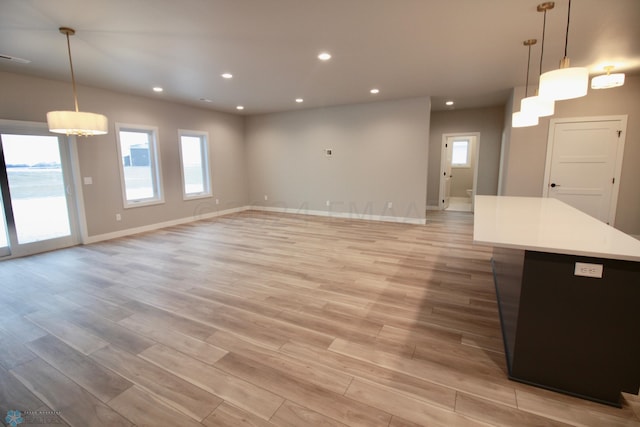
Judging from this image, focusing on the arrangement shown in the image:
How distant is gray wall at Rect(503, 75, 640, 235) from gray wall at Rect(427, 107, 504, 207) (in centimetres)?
201

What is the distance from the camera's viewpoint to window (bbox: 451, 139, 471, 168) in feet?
34.3

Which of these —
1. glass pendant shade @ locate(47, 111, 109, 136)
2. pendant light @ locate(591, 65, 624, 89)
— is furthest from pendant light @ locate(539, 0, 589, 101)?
glass pendant shade @ locate(47, 111, 109, 136)

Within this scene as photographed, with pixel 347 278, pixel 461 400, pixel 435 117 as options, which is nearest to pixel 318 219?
pixel 347 278

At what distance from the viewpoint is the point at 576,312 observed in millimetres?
1688

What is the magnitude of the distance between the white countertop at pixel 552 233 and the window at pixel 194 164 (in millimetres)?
6565

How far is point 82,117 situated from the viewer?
302cm

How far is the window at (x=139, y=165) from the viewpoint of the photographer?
5.83m

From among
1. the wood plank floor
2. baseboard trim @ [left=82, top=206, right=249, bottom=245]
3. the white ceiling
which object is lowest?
the wood plank floor

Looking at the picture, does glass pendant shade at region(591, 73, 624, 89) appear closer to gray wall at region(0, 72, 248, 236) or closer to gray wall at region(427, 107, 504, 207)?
gray wall at region(427, 107, 504, 207)

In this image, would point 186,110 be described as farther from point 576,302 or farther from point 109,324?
point 576,302

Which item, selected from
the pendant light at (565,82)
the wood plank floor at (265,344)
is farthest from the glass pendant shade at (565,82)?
the wood plank floor at (265,344)

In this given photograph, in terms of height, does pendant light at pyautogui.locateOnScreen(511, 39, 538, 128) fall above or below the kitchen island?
above

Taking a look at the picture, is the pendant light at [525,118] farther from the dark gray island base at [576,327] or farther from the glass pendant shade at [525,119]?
the dark gray island base at [576,327]

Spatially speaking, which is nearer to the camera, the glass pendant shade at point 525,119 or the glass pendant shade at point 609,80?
the glass pendant shade at point 525,119
